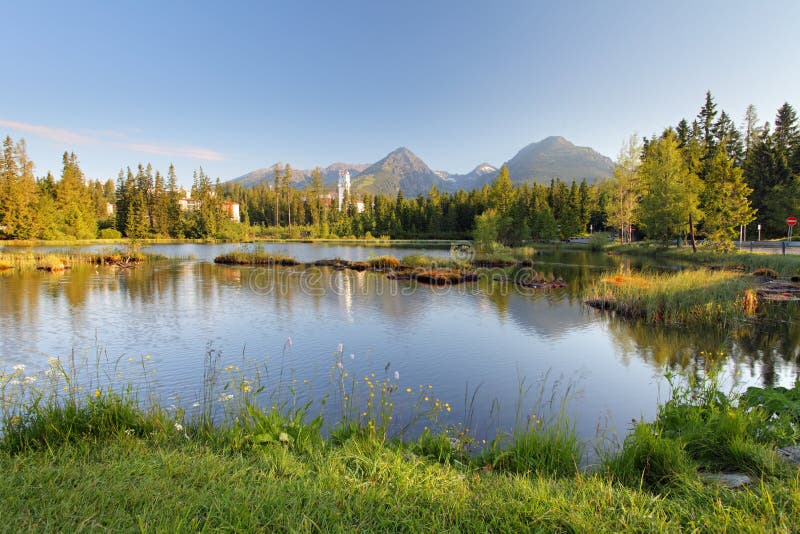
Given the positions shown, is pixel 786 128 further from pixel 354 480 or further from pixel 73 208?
pixel 73 208

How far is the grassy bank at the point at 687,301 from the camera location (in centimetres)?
1524

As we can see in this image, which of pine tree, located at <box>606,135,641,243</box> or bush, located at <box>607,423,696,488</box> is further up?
pine tree, located at <box>606,135,641,243</box>

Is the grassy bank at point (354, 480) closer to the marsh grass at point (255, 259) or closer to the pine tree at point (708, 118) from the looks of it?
the marsh grass at point (255, 259)

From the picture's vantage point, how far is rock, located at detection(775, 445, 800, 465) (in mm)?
4207

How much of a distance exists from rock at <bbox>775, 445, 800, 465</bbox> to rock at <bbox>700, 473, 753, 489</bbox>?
0.53m

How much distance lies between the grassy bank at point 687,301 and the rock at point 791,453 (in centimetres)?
1207

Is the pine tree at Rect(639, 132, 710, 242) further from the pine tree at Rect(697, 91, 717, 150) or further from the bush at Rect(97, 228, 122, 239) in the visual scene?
the bush at Rect(97, 228, 122, 239)

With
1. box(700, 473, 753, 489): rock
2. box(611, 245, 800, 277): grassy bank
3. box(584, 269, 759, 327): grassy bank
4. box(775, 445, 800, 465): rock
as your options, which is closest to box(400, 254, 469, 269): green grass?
box(584, 269, 759, 327): grassy bank

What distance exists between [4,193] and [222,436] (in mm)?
70506

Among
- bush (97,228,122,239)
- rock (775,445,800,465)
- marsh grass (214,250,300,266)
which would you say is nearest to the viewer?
rock (775,445,800,465)

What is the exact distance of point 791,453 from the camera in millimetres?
4352

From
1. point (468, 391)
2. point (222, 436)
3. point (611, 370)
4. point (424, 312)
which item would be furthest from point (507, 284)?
point (222, 436)

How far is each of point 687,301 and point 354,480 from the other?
16.4 metres

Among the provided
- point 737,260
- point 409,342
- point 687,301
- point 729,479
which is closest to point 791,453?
point 729,479
